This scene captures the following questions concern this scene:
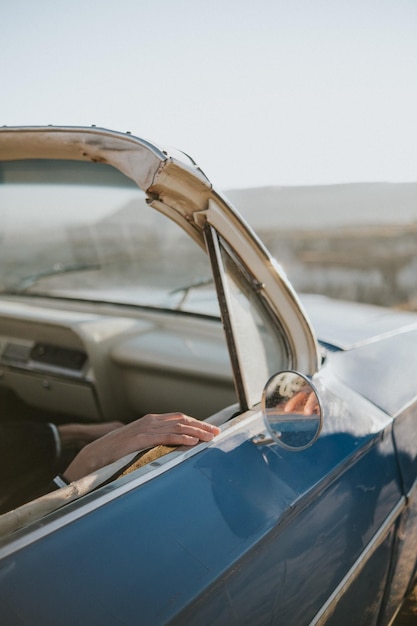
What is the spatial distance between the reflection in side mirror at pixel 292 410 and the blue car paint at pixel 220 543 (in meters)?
0.08

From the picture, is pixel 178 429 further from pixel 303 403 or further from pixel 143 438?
pixel 303 403

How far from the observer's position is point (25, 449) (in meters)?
2.03

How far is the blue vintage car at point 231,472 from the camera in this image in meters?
0.92

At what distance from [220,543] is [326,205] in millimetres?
75206

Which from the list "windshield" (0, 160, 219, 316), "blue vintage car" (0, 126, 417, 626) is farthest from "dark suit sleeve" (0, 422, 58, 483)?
"windshield" (0, 160, 219, 316)

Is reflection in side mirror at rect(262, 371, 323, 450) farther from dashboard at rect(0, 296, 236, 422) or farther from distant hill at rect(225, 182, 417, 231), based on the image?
distant hill at rect(225, 182, 417, 231)

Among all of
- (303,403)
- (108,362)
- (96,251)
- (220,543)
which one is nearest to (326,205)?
(96,251)

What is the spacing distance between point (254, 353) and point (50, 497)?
77cm

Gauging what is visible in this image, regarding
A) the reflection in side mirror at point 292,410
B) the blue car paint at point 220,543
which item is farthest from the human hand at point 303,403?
the blue car paint at point 220,543

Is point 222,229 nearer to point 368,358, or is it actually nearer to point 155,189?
point 155,189

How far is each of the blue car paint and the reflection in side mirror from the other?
3.0 inches

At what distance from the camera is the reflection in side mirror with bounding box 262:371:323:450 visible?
1.26 metres

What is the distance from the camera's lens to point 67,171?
7.43 ft

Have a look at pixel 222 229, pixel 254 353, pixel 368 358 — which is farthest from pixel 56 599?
pixel 368 358
